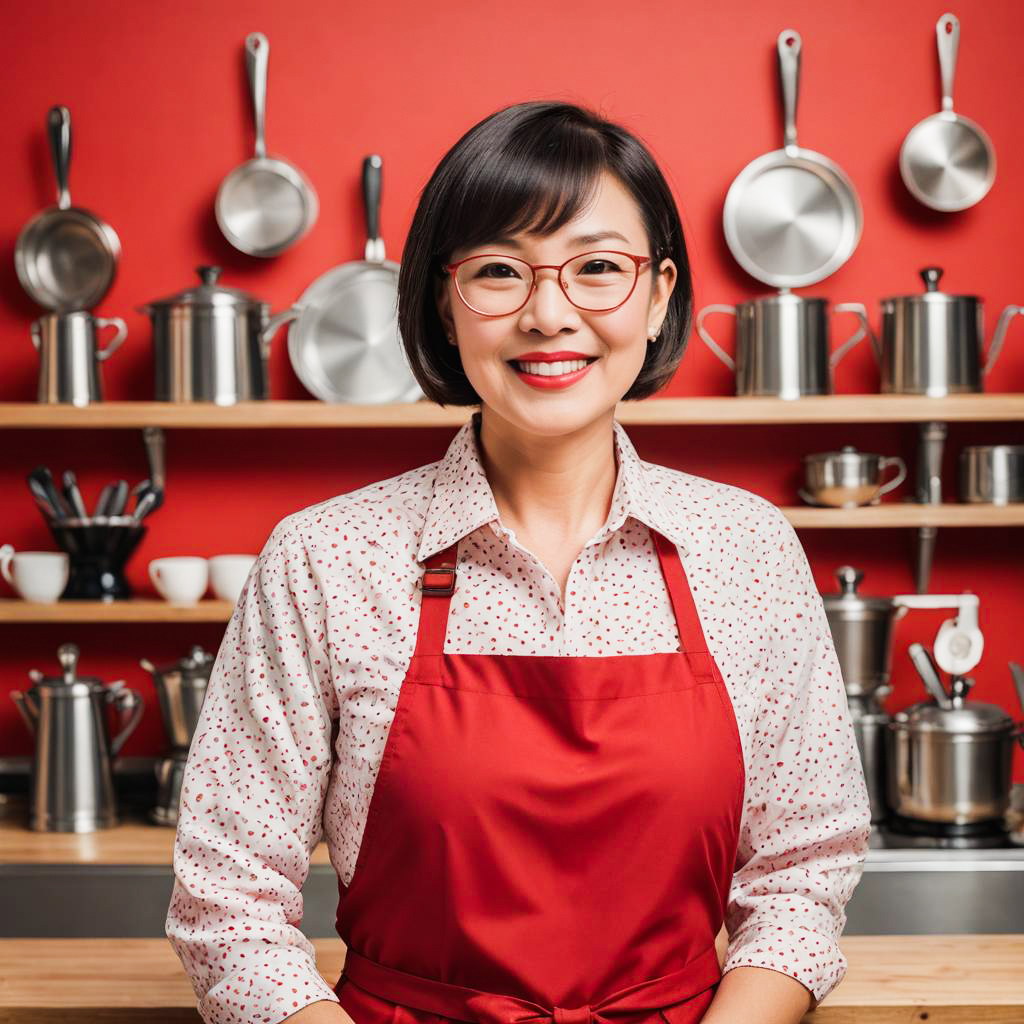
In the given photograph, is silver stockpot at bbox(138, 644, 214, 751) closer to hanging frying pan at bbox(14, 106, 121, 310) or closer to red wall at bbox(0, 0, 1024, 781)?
red wall at bbox(0, 0, 1024, 781)

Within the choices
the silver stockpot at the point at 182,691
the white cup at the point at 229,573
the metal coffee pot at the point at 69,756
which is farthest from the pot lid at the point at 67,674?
the white cup at the point at 229,573

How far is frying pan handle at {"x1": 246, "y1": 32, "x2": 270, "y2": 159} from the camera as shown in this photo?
2.77 meters

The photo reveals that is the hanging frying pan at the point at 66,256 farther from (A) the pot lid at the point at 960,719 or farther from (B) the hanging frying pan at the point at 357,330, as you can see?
(A) the pot lid at the point at 960,719

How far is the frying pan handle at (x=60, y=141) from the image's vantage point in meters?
2.76

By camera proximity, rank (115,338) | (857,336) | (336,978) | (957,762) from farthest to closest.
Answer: (115,338) → (857,336) → (957,762) → (336,978)

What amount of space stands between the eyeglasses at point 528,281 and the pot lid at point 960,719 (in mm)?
1410

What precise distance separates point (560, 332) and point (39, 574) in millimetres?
1689

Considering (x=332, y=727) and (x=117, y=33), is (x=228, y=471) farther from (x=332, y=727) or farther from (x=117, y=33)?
(x=332, y=727)

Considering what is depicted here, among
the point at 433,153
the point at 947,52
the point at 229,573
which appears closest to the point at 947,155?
the point at 947,52

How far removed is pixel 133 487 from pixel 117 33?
3.03 feet

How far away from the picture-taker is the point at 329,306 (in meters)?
2.77

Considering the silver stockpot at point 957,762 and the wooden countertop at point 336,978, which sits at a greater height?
the silver stockpot at point 957,762

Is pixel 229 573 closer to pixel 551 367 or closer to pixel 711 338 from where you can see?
pixel 711 338

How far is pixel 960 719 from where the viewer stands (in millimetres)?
2426
